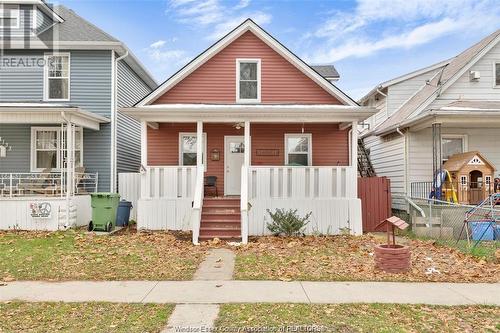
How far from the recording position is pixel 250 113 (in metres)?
11.3

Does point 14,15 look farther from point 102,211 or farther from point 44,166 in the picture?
point 102,211

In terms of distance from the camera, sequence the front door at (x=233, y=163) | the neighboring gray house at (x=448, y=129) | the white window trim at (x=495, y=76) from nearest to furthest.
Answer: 1. the neighboring gray house at (x=448, y=129)
2. the front door at (x=233, y=163)
3. the white window trim at (x=495, y=76)

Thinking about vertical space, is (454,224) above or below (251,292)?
above

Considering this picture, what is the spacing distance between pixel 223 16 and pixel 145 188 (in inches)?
403

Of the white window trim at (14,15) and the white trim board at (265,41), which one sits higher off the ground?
the white window trim at (14,15)

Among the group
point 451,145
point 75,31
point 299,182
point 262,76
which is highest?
point 75,31

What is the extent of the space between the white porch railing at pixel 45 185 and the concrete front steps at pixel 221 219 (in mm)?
4629

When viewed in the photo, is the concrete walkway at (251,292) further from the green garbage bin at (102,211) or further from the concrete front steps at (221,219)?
the green garbage bin at (102,211)

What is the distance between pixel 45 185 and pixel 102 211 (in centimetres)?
323

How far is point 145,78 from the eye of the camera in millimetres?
18094

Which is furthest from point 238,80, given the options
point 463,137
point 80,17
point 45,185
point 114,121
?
point 463,137

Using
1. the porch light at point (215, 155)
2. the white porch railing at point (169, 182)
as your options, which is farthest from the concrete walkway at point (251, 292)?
the porch light at point (215, 155)

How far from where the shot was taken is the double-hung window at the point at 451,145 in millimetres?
14148

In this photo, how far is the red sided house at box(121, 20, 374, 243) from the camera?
37.7ft
